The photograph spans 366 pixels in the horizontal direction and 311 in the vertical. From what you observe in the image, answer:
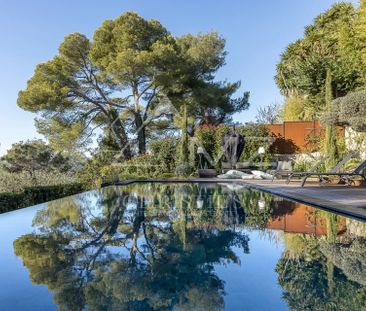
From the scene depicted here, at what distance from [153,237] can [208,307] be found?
1.88 metres

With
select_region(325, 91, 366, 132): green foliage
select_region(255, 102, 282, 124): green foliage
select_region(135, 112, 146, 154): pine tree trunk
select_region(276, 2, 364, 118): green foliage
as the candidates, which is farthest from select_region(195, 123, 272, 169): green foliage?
select_region(325, 91, 366, 132): green foliage

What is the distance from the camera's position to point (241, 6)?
14.9 m

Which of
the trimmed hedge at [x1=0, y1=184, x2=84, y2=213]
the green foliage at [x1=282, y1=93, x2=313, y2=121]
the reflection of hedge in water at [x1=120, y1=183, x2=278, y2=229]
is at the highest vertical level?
the green foliage at [x1=282, y1=93, x2=313, y2=121]

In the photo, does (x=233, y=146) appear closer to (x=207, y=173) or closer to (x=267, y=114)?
(x=207, y=173)

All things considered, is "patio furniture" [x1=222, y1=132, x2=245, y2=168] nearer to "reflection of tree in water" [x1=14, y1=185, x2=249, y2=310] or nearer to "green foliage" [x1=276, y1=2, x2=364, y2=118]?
"green foliage" [x1=276, y1=2, x2=364, y2=118]

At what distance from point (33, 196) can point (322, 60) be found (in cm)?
1368

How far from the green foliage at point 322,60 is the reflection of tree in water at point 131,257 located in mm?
11450

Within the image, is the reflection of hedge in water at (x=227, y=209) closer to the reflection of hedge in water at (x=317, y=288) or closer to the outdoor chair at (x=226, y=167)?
the reflection of hedge in water at (x=317, y=288)

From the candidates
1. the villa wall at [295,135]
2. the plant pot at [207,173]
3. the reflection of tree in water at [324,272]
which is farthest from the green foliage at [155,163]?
the reflection of tree in water at [324,272]

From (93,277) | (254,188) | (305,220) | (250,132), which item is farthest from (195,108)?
(93,277)

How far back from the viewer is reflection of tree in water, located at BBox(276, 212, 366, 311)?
212 cm

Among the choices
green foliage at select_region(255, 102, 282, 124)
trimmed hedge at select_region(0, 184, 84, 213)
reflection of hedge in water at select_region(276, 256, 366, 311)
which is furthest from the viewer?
green foliage at select_region(255, 102, 282, 124)

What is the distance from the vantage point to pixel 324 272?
2.62 m

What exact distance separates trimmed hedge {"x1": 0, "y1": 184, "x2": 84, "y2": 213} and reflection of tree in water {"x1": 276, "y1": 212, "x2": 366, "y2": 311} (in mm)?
5053
